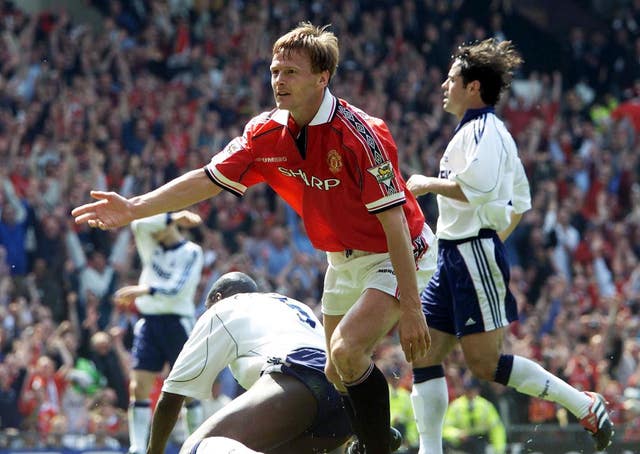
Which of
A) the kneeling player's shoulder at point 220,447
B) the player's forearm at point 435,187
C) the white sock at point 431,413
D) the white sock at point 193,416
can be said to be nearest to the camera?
the kneeling player's shoulder at point 220,447

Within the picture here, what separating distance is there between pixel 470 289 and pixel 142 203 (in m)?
2.36

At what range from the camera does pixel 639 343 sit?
15070 mm

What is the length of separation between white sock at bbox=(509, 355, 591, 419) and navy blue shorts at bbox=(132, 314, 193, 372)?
4.38 meters

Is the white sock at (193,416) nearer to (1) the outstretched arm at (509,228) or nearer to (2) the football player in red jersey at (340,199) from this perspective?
(1) the outstretched arm at (509,228)

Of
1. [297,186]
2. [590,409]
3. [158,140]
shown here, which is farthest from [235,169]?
[158,140]

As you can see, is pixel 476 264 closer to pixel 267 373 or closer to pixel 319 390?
pixel 319 390

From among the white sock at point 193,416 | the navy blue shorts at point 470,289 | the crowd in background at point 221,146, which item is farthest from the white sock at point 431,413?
the crowd in background at point 221,146

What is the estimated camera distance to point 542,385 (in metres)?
7.48

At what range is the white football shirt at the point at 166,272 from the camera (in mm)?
11258

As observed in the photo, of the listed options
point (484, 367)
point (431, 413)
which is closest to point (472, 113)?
point (484, 367)

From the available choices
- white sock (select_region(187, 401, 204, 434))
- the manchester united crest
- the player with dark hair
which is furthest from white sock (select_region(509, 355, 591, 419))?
white sock (select_region(187, 401, 204, 434))

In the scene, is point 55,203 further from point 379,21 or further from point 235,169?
point 235,169

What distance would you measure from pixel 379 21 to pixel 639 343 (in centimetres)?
861

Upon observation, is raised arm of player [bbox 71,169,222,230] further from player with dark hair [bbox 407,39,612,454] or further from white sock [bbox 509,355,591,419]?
white sock [bbox 509,355,591,419]
